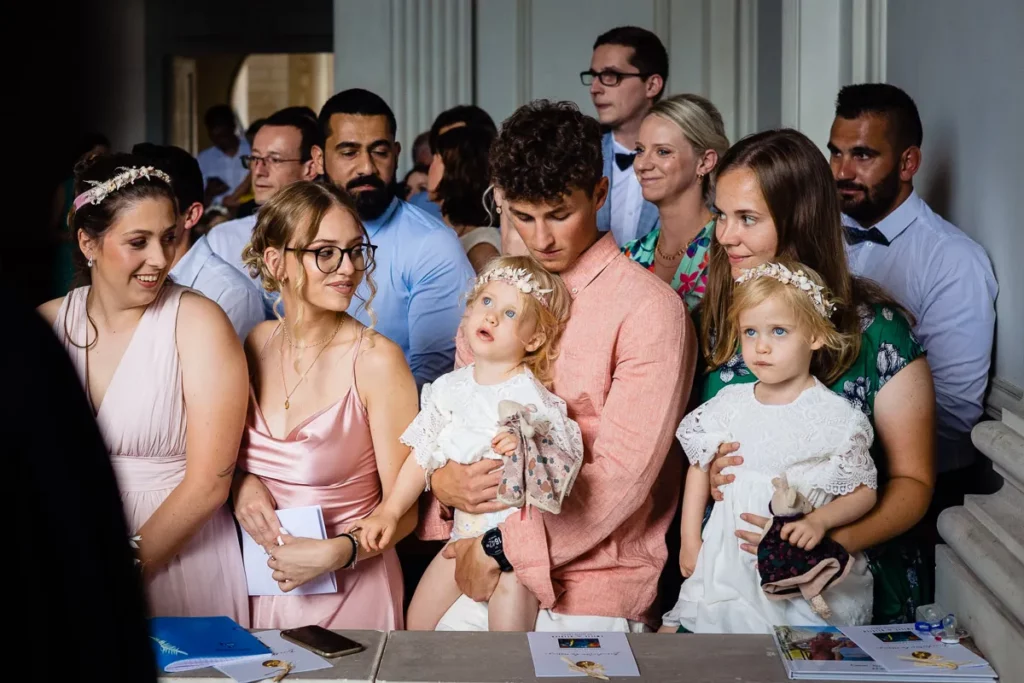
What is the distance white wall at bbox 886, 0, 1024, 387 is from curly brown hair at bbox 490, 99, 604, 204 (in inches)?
43.2

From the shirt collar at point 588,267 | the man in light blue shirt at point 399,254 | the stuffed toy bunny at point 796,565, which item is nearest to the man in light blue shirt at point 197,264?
the man in light blue shirt at point 399,254

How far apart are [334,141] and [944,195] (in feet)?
6.68

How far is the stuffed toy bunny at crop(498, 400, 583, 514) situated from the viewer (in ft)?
8.26

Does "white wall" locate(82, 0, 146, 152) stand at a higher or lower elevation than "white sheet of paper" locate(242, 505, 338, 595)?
higher

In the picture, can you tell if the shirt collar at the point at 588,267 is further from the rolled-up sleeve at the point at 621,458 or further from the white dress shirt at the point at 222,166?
the white dress shirt at the point at 222,166

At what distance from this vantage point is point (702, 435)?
2689mm

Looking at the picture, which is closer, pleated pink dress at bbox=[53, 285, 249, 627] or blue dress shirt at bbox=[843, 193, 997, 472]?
pleated pink dress at bbox=[53, 285, 249, 627]

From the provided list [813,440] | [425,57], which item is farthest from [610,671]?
[425,57]

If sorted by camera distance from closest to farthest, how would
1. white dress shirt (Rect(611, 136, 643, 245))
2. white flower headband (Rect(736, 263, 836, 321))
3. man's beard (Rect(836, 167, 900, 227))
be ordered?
1. white flower headband (Rect(736, 263, 836, 321))
2. man's beard (Rect(836, 167, 900, 227))
3. white dress shirt (Rect(611, 136, 643, 245))

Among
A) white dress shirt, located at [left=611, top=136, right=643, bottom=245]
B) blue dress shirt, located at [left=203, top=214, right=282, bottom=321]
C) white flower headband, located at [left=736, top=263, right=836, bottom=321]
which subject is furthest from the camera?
white dress shirt, located at [left=611, top=136, right=643, bottom=245]

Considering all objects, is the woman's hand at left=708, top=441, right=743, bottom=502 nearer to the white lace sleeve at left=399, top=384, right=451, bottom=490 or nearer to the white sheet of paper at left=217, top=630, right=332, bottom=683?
the white lace sleeve at left=399, top=384, right=451, bottom=490

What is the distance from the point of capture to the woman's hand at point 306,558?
276cm

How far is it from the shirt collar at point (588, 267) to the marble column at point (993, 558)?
945mm

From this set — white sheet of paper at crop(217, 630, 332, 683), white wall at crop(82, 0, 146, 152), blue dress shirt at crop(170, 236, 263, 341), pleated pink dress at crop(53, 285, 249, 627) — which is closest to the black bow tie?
blue dress shirt at crop(170, 236, 263, 341)
